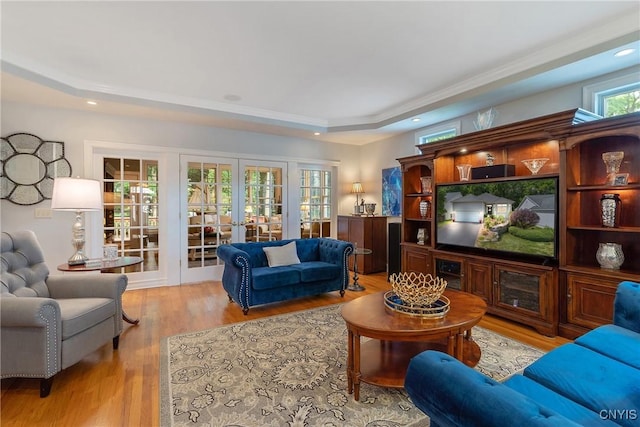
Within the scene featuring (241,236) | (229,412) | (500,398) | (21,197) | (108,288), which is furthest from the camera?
(241,236)

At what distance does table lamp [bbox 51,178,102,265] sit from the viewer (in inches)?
117

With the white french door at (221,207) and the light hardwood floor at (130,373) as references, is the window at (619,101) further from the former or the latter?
the white french door at (221,207)

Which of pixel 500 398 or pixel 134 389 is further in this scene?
pixel 134 389

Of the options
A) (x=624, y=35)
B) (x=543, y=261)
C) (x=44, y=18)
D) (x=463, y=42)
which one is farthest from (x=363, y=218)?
(x=44, y=18)

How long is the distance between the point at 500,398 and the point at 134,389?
2.27 meters

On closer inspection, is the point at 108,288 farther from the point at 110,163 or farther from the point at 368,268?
the point at 368,268

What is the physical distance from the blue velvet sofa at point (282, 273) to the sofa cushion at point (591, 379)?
8.49 ft

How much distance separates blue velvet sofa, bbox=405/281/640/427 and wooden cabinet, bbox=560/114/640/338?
78 centimetres

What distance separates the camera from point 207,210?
504 centimetres

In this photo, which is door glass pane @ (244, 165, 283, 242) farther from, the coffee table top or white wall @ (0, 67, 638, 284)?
the coffee table top

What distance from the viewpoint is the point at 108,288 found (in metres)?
2.63

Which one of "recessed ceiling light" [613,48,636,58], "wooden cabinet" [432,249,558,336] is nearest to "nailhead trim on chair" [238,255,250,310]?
"wooden cabinet" [432,249,558,336]

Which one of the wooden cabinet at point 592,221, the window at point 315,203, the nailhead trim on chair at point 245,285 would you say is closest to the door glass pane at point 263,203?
the window at point 315,203

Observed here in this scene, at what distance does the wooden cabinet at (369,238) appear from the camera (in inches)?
216
